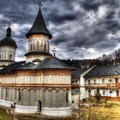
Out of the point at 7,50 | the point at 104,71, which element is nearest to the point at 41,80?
the point at 7,50

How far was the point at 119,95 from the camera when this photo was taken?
129 feet

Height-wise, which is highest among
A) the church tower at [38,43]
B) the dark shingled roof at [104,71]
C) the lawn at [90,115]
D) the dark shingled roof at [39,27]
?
the dark shingled roof at [39,27]

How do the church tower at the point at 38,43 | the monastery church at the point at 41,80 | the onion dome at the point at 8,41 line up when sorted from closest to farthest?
the monastery church at the point at 41,80 → the church tower at the point at 38,43 → the onion dome at the point at 8,41

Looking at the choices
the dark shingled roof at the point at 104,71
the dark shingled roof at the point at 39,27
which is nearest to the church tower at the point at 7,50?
the dark shingled roof at the point at 39,27

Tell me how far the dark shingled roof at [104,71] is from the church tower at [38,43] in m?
18.4

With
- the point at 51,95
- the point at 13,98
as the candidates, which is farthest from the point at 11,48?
the point at 51,95

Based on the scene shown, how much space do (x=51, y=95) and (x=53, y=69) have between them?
12.8 feet

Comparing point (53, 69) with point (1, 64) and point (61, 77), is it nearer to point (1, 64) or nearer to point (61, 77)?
point (61, 77)

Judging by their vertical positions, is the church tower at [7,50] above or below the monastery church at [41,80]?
above

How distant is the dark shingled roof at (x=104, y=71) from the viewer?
137 ft

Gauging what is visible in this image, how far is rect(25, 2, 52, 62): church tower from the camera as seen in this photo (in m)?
30.5

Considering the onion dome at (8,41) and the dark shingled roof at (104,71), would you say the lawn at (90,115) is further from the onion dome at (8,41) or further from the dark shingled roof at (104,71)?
the onion dome at (8,41)

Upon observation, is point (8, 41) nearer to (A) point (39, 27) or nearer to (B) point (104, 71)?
(A) point (39, 27)

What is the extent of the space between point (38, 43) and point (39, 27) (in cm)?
310
